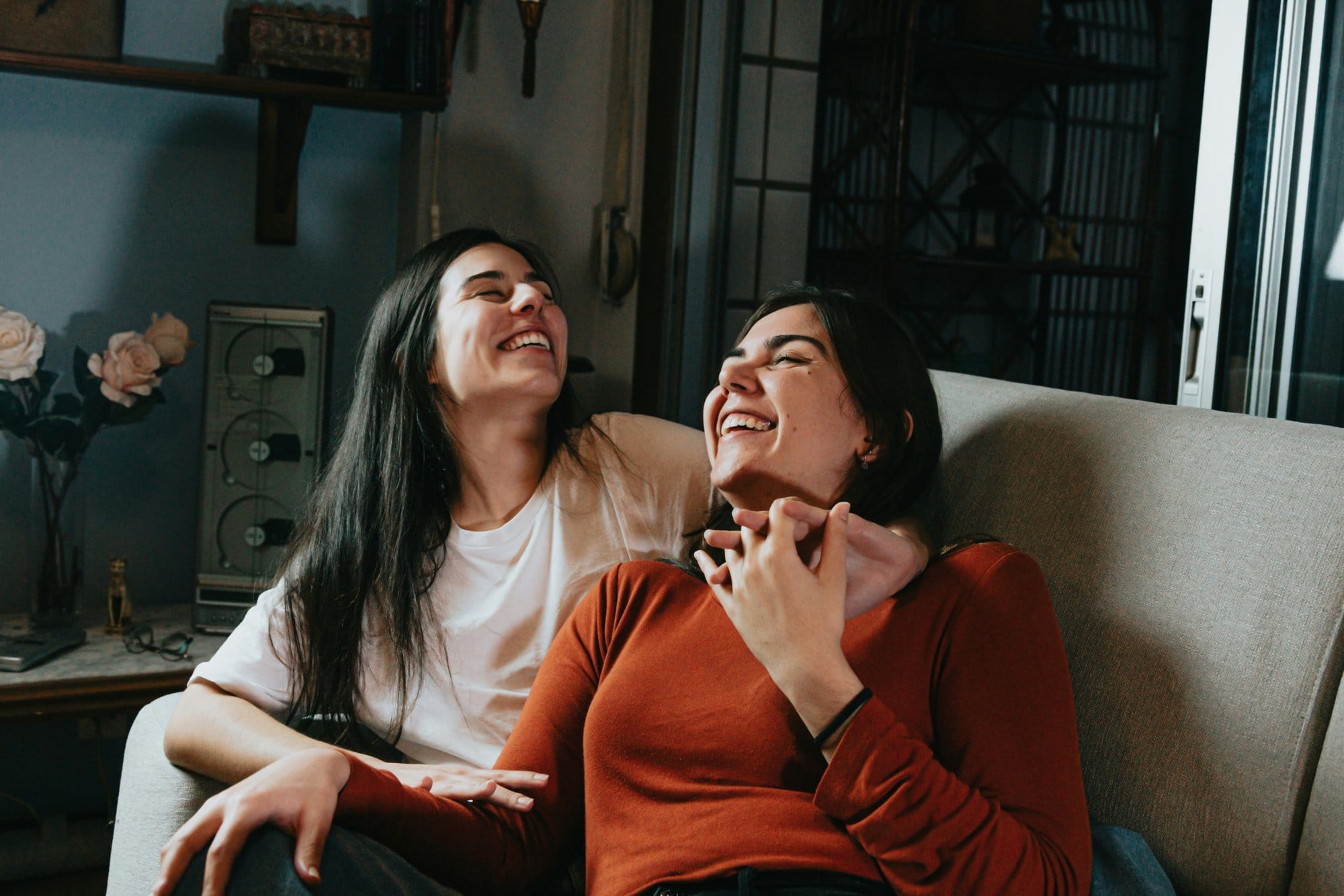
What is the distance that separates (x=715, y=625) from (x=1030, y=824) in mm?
380

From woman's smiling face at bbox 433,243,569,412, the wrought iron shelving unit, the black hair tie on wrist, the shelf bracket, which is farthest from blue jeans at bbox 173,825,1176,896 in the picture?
the wrought iron shelving unit

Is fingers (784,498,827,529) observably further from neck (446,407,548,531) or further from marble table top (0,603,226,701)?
marble table top (0,603,226,701)

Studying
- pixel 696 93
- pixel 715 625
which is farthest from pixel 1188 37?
pixel 715 625

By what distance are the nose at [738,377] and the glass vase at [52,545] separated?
1.42 meters

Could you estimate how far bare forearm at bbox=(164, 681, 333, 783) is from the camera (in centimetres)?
133

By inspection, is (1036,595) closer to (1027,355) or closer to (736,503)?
(736,503)

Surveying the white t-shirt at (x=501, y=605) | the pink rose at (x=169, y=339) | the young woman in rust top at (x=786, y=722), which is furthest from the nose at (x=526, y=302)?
the pink rose at (x=169, y=339)

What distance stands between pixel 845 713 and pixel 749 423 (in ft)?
1.29

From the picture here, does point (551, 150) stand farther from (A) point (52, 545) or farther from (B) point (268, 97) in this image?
(A) point (52, 545)

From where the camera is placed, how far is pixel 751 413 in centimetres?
131

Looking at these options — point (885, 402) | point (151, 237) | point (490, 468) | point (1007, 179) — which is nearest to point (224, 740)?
point (490, 468)

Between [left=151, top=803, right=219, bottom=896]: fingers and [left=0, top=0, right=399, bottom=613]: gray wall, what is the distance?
1.52 metres

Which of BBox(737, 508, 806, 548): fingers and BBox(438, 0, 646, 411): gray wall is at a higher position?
BBox(438, 0, 646, 411): gray wall

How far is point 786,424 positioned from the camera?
4.20 ft
